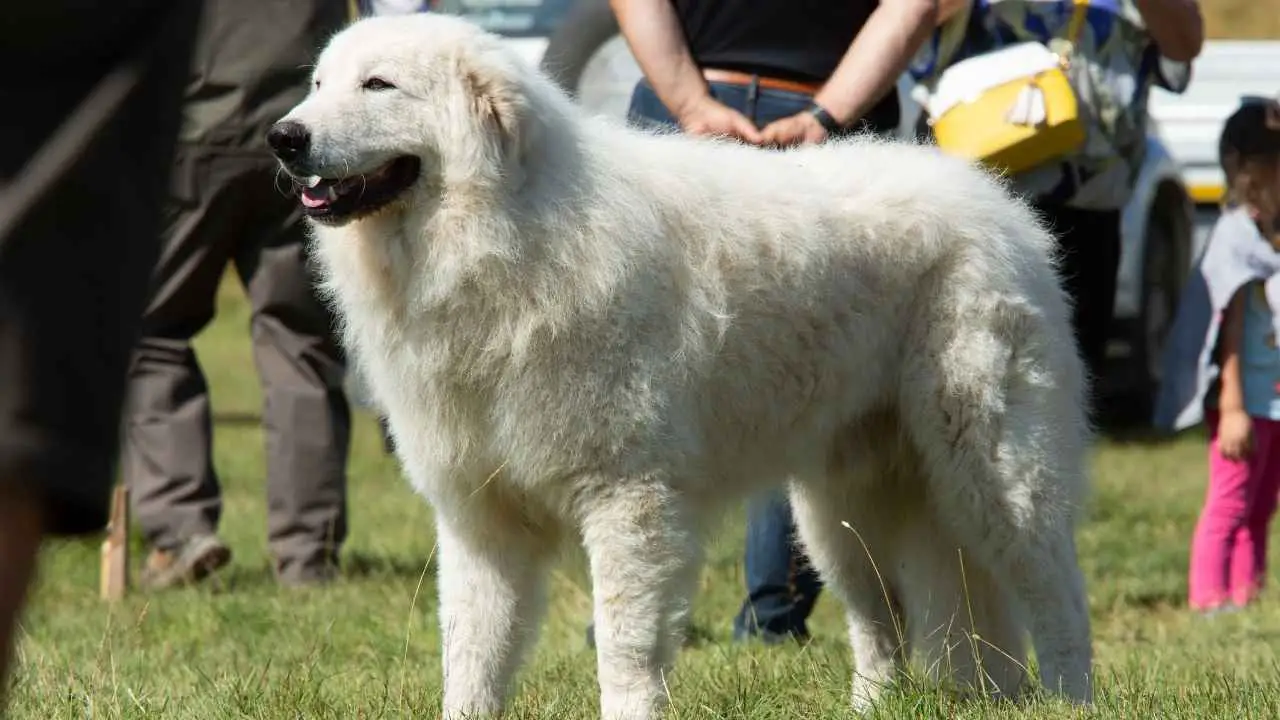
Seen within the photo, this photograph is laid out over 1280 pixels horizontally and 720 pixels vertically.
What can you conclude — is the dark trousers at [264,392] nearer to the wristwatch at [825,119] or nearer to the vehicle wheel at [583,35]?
the vehicle wheel at [583,35]

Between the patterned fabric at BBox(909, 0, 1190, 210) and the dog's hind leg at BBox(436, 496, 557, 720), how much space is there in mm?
2113

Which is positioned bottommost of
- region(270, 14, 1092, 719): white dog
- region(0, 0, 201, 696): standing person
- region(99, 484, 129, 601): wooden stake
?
region(99, 484, 129, 601): wooden stake

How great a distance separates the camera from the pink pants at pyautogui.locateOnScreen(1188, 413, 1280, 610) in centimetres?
624

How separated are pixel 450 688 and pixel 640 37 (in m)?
1.74

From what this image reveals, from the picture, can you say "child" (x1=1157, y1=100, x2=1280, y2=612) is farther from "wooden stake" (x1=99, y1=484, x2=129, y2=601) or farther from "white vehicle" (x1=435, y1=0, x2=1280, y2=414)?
"wooden stake" (x1=99, y1=484, x2=129, y2=601)

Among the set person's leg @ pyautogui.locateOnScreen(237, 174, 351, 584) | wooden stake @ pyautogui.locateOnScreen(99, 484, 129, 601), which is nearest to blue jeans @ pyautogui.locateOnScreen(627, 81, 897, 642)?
person's leg @ pyautogui.locateOnScreen(237, 174, 351, 584)

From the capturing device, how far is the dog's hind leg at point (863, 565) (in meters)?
4.30

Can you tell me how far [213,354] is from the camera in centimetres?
1555

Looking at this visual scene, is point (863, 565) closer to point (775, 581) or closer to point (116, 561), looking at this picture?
point (775, 581)

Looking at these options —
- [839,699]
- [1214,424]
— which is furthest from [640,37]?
[1214,424]

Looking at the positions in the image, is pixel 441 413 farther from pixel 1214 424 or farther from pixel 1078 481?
pixel 1214 424

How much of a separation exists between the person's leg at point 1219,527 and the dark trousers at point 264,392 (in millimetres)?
3120

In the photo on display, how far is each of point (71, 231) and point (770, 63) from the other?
311 cm

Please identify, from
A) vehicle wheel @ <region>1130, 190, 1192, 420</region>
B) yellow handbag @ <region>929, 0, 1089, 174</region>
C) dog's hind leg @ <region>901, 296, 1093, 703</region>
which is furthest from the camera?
vehicle wheel @ <region>1130, 190, 1192, 420</region>
